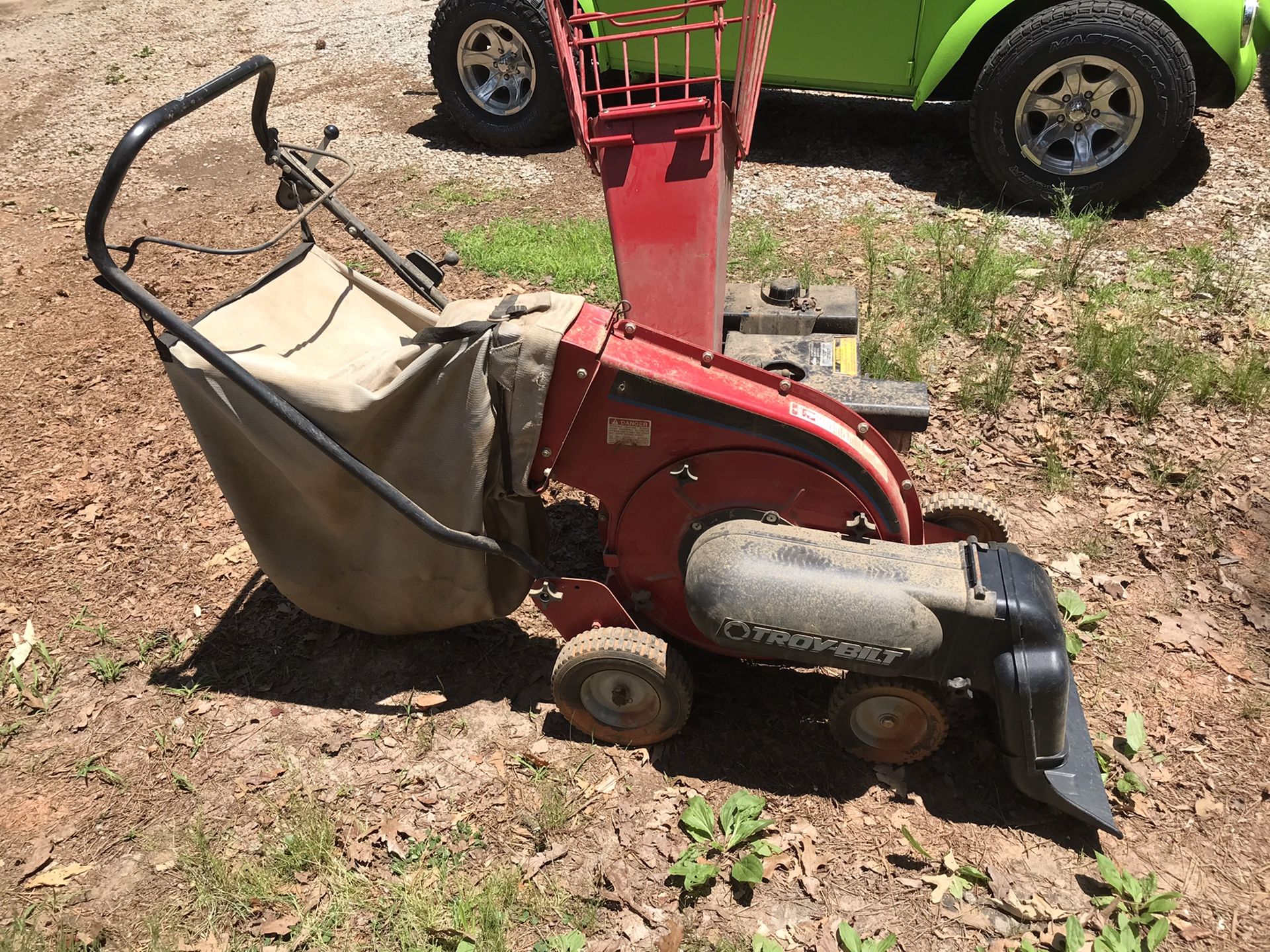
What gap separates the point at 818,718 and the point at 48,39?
10.7 meters

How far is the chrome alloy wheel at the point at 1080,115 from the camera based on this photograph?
5633 mm

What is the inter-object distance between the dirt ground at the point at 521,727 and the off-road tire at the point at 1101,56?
44 centimetres

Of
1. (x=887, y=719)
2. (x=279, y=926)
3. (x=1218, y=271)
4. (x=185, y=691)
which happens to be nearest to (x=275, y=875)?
(x=279, y=926)

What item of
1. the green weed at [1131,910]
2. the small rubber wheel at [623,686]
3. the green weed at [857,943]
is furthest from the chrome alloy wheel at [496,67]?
the green weed at [1131,910]

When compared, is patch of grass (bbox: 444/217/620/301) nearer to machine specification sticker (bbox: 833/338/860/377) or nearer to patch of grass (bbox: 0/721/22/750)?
machine specification sticker (bbox: 833/338/860/377)

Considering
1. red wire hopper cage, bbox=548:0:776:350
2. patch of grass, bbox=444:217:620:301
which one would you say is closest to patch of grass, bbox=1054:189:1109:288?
patch of grass, bbox=444:217:620:301

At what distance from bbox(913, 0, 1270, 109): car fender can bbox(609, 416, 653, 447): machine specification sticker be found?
430 cm

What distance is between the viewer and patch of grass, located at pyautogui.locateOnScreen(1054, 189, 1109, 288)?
536 centimetres

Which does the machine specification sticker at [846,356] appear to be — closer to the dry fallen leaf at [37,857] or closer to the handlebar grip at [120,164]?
the handlebar grip at [120,164]

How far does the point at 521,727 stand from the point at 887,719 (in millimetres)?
1232

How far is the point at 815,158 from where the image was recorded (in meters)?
6.91

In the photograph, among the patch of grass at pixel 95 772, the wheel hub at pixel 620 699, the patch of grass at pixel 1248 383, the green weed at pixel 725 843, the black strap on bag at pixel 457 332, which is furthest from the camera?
the patch of grass at pixel 1248 383

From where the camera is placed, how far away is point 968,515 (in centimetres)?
351

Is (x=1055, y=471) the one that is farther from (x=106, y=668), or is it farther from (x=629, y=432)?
(x=106, y=668)
